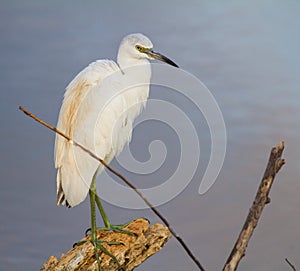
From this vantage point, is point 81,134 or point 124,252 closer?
point 124,252

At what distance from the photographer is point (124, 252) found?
17.5 ft

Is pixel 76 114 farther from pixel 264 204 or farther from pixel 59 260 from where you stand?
pixel 264 204

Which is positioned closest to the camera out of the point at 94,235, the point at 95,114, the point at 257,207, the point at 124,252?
the point at 257,207

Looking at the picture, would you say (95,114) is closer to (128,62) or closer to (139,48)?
(128,62)

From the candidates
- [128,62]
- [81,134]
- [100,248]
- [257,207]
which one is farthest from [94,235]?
[257,207]

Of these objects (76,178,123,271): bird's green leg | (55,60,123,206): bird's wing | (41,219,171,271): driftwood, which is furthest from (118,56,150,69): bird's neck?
(41,219,171,271): driftwood

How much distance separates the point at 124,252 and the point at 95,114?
1.34 metres

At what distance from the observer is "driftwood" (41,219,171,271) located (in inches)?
208

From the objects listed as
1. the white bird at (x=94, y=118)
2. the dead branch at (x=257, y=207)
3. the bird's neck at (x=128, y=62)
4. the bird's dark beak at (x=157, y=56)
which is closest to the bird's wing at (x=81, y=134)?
the white bird at (x=94, y=118)

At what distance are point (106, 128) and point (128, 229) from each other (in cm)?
99

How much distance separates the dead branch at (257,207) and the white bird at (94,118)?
338 cm

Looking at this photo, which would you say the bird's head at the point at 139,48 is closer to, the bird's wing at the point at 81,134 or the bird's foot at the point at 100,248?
the bird's wing at the point at 81,134

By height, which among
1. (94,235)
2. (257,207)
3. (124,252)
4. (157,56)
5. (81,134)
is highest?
(157,56)

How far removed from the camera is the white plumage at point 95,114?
570 cm
